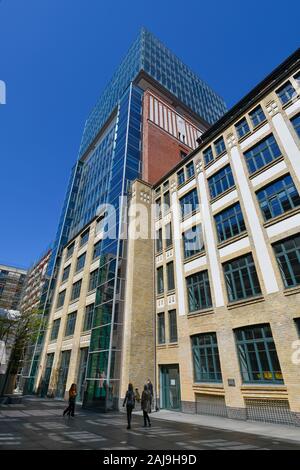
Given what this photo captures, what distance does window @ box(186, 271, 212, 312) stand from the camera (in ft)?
56.4

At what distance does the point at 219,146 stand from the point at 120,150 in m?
14.1

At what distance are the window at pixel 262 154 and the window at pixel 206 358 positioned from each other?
1134cm

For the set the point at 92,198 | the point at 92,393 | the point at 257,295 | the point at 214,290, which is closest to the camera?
the point at 257,295

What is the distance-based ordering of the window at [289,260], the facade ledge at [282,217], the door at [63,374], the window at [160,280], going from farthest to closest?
the door at [63,374]
the window at [160,280]
the facade ledge at [282,217]
the window at [289,260]

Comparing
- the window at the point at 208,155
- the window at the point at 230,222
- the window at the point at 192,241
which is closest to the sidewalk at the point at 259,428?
the window at the point at 230,222

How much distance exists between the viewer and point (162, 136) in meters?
35.3

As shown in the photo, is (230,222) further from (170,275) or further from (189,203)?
(170,275)

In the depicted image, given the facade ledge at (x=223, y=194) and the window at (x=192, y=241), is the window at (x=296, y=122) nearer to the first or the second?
the facade ledge at (x=223, y=194)

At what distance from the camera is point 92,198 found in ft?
124

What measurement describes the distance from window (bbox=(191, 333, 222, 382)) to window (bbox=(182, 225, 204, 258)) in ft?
19.5

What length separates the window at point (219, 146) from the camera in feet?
67.3
